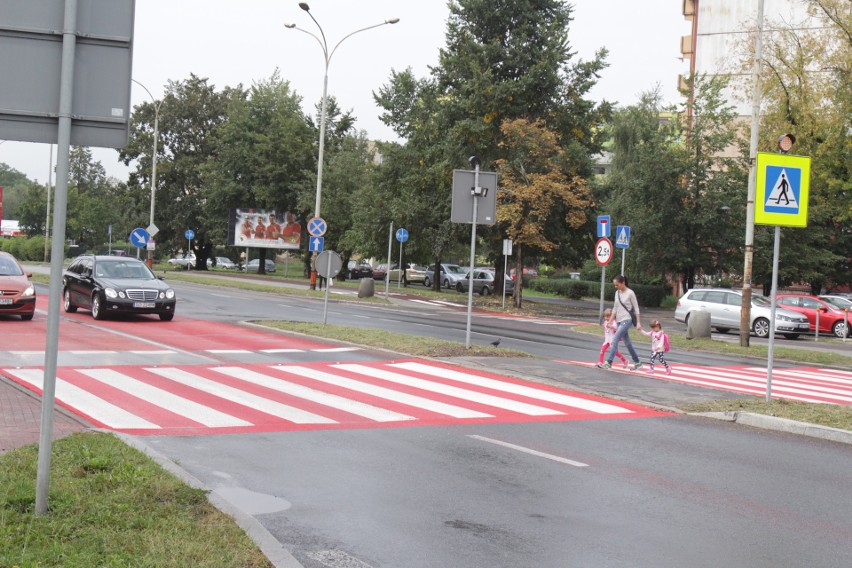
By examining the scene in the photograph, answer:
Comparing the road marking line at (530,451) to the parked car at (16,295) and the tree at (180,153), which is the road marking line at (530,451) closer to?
the parked car at (16,295)

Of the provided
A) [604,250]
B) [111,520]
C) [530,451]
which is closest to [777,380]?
[530,451]

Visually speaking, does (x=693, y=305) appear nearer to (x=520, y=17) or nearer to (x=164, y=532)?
(x=520, y=17)

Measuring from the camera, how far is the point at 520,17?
41.1 meters

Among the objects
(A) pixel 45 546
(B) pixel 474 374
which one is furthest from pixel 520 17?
(A) pixel 45 546

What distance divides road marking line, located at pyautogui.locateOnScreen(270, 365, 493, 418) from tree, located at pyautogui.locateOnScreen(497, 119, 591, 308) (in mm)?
24891

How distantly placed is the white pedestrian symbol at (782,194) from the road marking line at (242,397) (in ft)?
20.5

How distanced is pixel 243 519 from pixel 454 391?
272 inches

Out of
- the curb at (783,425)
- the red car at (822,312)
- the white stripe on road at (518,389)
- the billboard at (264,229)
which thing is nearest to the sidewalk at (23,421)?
the white stripe on road at (518,389)

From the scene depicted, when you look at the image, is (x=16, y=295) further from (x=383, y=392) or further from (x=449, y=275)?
(x=449, y=275)

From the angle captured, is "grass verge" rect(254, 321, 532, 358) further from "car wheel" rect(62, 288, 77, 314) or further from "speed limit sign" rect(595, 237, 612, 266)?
"speed limit sign" rect(595, 237, 612, 266)

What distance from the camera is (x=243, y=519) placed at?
5.50 m

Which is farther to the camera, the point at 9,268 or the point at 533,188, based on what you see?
the point at 533,188

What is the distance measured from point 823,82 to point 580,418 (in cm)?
2765

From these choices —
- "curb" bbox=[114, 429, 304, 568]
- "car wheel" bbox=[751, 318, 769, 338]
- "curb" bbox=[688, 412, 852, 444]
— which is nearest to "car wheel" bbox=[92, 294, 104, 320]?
"curb" bbox=[114, 429, 304, 568]
